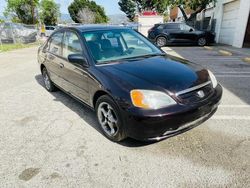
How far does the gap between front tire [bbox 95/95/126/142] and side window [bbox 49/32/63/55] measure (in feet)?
5.91

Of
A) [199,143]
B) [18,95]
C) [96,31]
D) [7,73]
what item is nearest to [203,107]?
[199,143]

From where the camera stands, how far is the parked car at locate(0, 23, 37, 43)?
1620cm

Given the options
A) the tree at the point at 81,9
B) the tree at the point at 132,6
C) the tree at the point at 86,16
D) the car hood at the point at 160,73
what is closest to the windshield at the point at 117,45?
the car hood at the point at 160,73

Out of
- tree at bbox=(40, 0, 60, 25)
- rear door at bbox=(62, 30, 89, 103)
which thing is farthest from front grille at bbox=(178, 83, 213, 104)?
tree at bbox=(40, 0, 60, 25)

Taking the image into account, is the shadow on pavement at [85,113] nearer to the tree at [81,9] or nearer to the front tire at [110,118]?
the front tire at [110,118]

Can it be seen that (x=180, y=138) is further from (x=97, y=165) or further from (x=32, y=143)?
(x=32, y=143)

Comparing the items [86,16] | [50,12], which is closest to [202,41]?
[50,12]

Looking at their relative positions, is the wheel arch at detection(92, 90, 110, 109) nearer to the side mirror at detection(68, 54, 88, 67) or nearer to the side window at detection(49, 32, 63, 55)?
the side mirror at detection(68, 54, 88, 67)

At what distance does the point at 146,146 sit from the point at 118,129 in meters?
0.46

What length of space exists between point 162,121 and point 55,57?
287cm

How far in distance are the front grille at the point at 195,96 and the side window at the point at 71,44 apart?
1.77 meters

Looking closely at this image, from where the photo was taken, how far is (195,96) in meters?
2.59

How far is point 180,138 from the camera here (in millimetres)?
2979

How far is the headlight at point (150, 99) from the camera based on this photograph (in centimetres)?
240
